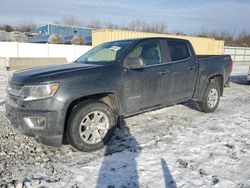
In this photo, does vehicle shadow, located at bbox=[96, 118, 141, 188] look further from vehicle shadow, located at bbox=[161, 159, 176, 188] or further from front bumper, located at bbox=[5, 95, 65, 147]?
front bumper, located at bbox=[5, 95, 65, 147]

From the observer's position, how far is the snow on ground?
132 inches

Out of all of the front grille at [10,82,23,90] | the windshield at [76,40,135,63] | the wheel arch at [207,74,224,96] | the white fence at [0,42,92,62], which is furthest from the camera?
the white fence at [0,42,92,62]

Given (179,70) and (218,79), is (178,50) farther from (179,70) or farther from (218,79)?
(218,79)

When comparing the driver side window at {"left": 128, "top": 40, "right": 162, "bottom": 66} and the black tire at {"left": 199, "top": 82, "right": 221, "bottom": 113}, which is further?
the black tire at {"left": 199, "top": 82, "right": 221, "bottom": 113}

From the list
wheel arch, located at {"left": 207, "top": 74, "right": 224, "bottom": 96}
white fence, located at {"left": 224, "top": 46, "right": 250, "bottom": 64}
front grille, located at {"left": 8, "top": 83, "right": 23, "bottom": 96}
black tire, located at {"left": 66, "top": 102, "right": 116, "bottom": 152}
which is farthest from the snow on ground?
white fence, located at {"left": 224, "top": 46, "right": 250, "bottom": 64}

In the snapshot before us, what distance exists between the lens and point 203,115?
641 centimetres

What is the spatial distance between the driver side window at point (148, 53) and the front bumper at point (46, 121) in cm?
172

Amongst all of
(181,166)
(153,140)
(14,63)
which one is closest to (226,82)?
(153,140)

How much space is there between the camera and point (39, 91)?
3.78m

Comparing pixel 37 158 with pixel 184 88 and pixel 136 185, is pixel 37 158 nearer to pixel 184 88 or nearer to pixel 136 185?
pixel 136 185

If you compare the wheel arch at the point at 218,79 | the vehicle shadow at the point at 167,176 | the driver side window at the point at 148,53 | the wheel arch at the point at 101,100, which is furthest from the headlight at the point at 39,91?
the wheel arch at the point at 218,79

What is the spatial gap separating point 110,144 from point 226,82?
4023 mm

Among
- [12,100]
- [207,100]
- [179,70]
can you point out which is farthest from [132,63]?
[207,100]

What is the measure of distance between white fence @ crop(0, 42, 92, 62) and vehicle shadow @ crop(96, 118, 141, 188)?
18.0 m
